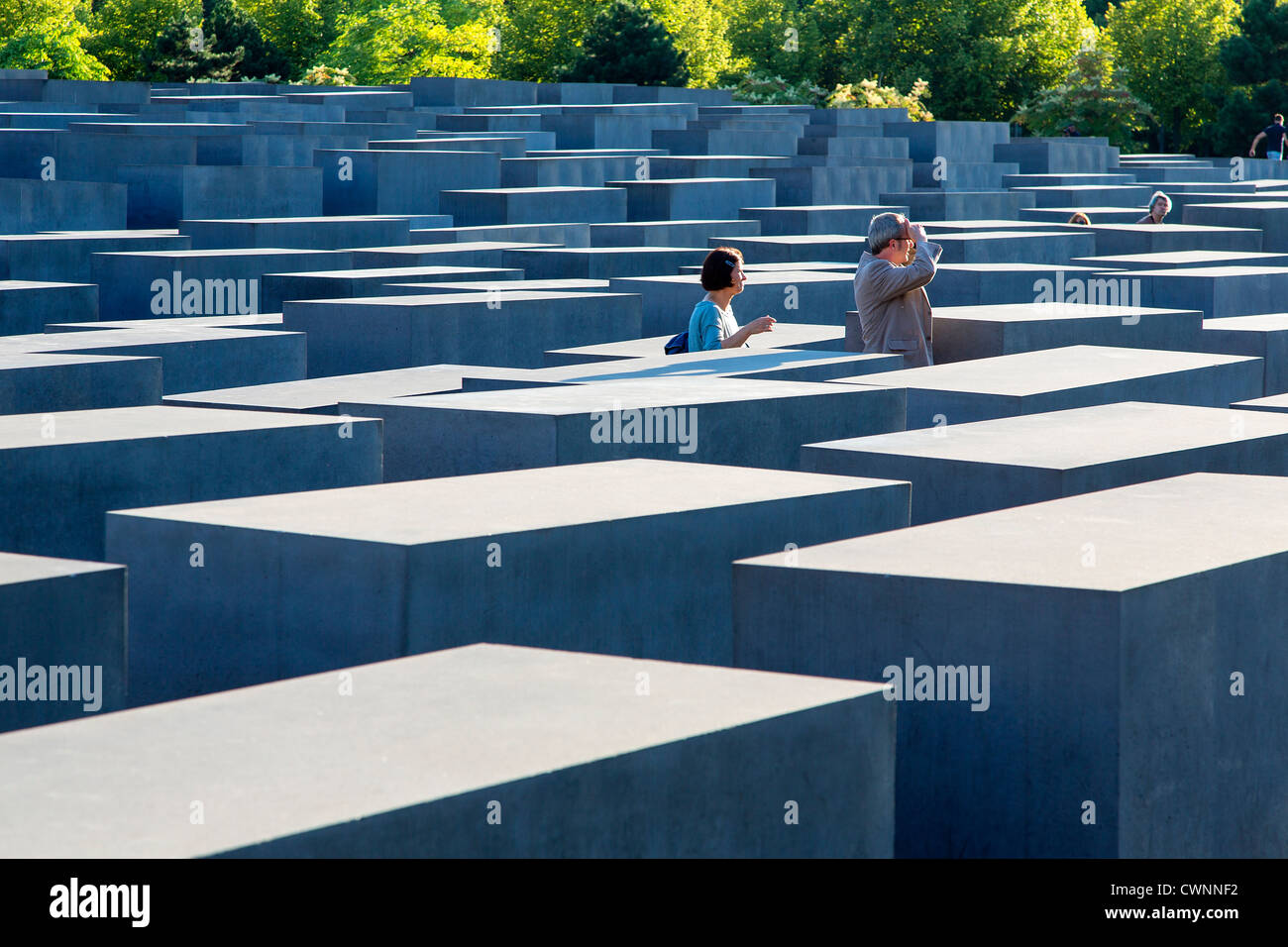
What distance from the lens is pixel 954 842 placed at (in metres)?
4.60

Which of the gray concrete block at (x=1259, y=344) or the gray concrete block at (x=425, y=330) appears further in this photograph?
the gray concrete block at (x=425, y=330)

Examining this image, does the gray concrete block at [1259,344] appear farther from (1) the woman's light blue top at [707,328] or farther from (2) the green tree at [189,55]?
(2) the green tree at [189,55]

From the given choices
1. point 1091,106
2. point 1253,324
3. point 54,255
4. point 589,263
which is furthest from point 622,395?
point 1091,106

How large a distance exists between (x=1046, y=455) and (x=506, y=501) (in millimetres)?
2180

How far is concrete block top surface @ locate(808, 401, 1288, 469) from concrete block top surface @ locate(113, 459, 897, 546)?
0.63m

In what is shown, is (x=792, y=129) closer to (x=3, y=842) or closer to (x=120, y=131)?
(x=120, y=131)

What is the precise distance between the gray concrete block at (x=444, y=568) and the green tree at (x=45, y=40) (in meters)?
50.6

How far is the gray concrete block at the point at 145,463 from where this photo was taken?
6430 mm

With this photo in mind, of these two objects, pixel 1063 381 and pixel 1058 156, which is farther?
pixel 1058 156

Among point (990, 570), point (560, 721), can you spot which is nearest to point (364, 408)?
point (990, 570)

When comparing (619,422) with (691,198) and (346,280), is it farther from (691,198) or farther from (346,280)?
(691,198)

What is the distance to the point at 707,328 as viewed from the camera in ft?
31.9

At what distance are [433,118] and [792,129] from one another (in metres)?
6.09

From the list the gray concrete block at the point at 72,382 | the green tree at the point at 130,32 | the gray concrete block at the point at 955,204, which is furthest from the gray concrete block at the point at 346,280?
the green tree at the point at 130,32
